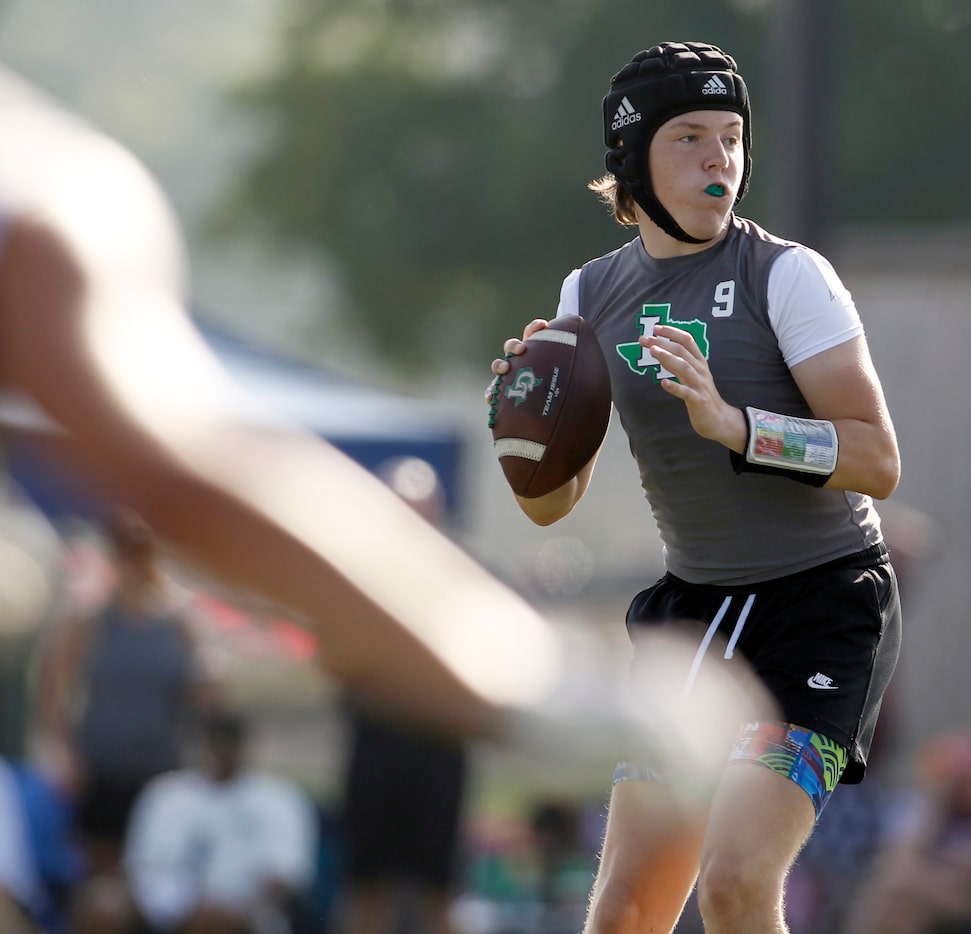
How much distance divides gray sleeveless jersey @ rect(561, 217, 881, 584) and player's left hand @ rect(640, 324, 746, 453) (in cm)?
21

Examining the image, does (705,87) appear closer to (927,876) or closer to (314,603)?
(314,603)

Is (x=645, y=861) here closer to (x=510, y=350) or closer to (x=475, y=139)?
(x=510, y=350)

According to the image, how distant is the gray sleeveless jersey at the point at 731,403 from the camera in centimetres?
383

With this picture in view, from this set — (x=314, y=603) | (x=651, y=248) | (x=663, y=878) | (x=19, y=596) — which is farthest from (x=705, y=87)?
(x=314, y=603)

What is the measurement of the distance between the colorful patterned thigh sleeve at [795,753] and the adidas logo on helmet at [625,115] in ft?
4.43

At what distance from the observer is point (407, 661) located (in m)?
1.43

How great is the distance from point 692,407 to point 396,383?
32997 millimetres

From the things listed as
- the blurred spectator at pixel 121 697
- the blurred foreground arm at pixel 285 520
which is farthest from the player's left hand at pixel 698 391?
the blurred spectator at pixel 121 697

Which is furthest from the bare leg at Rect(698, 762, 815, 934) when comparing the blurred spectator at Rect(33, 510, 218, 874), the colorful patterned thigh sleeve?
the blurred spectator at Rect(33, 510, 218, 874)

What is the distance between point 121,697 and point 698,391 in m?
Result: 4.98

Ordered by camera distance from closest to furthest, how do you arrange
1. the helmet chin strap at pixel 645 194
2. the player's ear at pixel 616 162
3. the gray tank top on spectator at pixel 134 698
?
the helmet chin strap at pixel 645 194, the player's ear at pixel 616 162, the gray tank top on spectator at pixel 134 698

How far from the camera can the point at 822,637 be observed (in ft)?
12.5

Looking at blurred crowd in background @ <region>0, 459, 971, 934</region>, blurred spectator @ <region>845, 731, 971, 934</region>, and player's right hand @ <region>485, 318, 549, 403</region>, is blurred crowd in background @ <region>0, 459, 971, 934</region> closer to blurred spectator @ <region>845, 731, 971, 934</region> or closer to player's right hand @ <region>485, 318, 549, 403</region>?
blurred spectator @ <region>845, 731, 971, 934</region>

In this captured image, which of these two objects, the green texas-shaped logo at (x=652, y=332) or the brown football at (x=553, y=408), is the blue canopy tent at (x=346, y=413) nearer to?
the brown football at (x=553, y=408)
